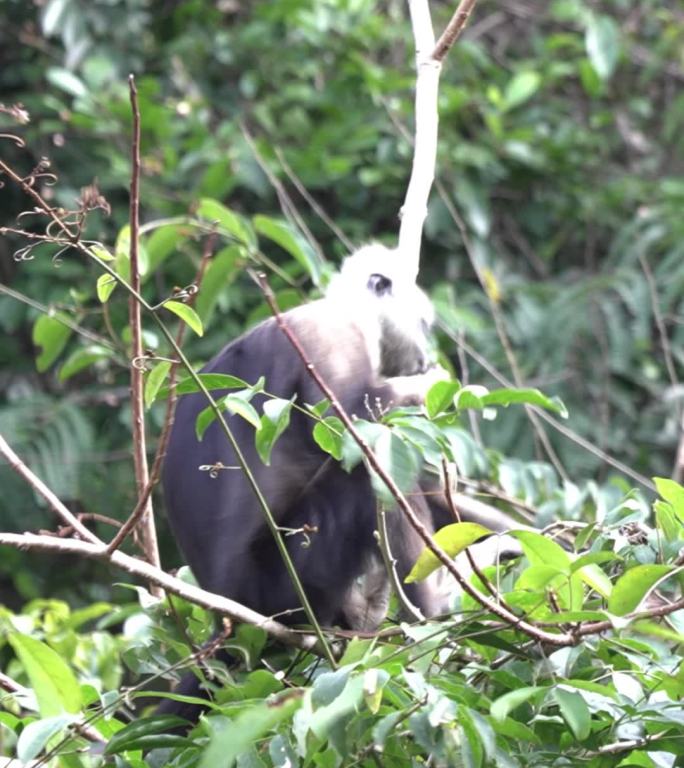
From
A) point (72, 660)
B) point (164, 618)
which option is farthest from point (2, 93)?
point (164, 618)

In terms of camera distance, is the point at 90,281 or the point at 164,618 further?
the point at 90,281

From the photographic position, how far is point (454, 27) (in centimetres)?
241

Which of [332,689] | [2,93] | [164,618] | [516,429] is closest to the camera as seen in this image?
[332,689]

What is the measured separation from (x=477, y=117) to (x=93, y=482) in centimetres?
236

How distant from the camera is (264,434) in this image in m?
1.90

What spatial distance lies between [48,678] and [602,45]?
4728 mm

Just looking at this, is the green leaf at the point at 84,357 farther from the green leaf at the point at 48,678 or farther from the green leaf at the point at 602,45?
the green leaf at the point at 602,45

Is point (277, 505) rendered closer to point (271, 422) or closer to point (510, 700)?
point (271, 422)

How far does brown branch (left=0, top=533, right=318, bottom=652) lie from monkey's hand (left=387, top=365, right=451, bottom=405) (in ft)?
2.96

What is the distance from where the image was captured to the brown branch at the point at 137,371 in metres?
1.85

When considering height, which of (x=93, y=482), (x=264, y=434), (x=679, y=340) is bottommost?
(x=93, y=482)

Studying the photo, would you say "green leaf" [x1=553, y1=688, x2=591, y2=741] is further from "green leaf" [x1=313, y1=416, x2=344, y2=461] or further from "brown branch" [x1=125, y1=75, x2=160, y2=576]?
"brown branch" [x1=125, y1=75, x2=160, y2=576]

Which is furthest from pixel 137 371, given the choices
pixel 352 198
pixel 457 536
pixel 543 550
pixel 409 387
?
pixel 352 198

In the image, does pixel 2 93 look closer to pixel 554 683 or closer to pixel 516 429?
pixel 516 429
